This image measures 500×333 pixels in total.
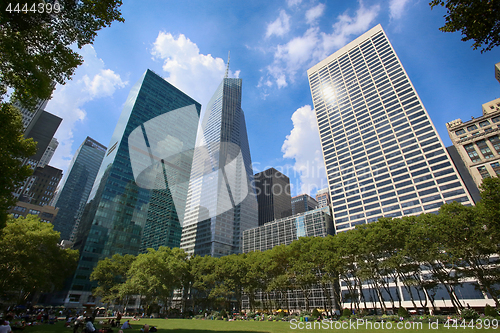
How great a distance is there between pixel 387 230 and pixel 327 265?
33.1ft

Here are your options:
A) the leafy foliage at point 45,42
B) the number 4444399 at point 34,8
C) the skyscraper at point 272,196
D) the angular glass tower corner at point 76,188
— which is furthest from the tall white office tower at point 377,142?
the angular glass tower corner at point 76,188

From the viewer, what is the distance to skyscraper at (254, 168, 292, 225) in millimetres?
146625

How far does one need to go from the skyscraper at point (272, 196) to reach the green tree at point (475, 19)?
444 ft

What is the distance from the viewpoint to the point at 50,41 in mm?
12508

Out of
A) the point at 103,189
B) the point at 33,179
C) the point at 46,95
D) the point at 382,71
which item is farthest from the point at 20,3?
the point at 33,179

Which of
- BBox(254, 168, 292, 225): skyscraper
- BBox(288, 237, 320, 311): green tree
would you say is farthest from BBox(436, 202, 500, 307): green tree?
BBox(254, 168, 292, 225): skyscraper

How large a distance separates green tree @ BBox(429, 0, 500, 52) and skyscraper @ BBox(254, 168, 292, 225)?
135 metres

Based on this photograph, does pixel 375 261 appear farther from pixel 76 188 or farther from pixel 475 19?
pixel 76 188

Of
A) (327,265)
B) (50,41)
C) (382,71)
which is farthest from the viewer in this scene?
(382,71)

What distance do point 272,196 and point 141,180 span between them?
294 feet

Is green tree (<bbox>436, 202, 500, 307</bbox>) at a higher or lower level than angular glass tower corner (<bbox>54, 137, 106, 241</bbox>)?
lower

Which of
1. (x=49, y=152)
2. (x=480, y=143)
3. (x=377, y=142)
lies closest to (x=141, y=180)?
(x=377, y=142)

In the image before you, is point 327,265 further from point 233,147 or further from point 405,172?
point 233,147

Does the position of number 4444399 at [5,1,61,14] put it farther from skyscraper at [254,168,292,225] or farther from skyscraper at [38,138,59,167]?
skyscraper at [38,138,59,167]
